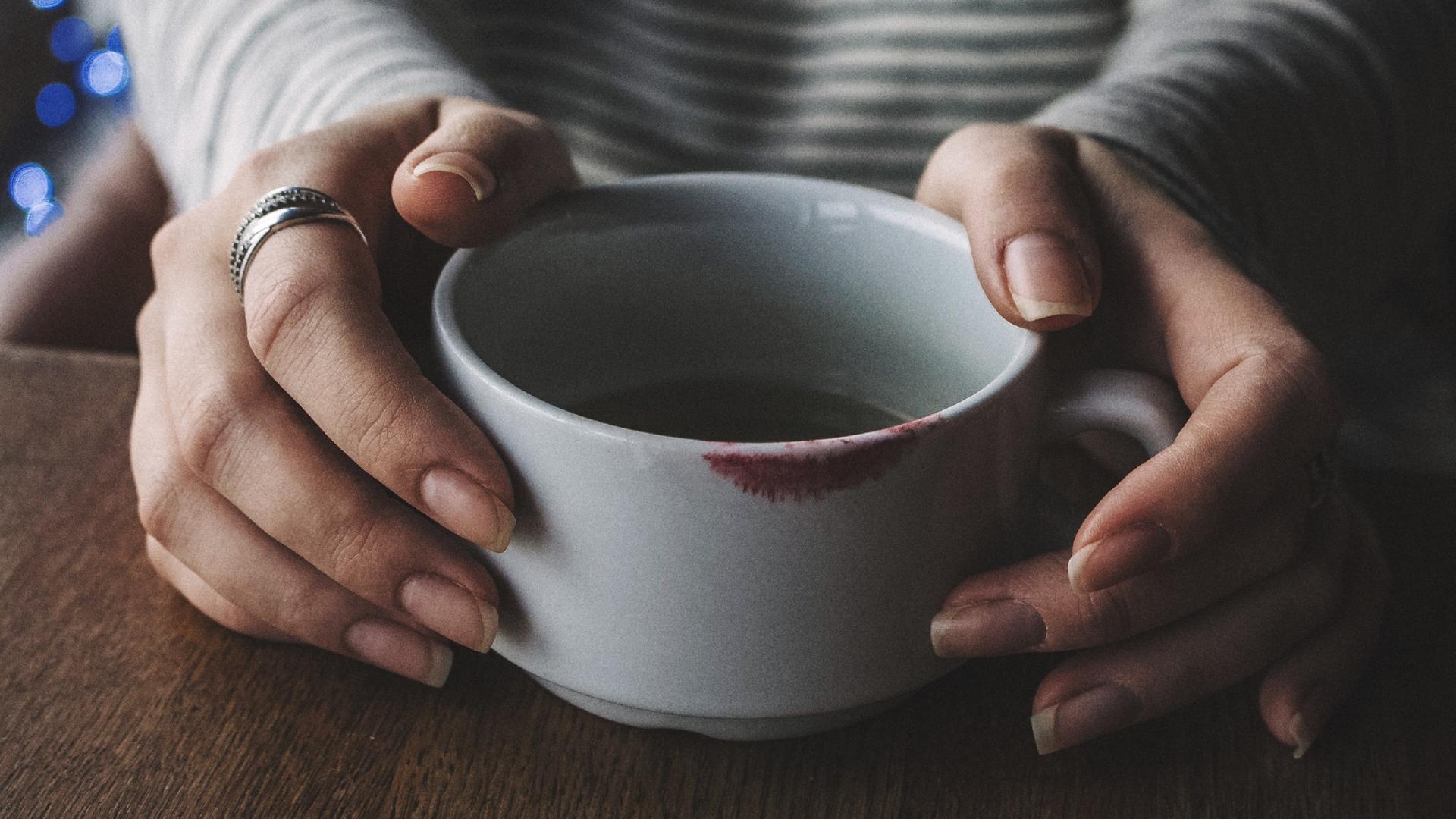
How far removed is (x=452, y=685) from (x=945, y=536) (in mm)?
213

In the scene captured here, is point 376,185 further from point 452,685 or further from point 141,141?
point 141,141

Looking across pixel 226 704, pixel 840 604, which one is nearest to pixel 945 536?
pixel 840 604

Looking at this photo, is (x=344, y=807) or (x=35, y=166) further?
(x=35, y=166)

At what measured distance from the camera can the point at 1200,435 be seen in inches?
16.6

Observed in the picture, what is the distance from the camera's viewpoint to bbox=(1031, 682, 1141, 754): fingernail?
0.43 meters

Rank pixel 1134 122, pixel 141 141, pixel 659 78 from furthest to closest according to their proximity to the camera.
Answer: pixel 141 141, pixel 659 78, pixel 1134 122

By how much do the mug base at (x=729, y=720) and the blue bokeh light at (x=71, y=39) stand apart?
6.61 feet

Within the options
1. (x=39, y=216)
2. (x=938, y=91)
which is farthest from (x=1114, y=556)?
(x=39, y=216)

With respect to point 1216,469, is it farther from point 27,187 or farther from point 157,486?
point 27,187

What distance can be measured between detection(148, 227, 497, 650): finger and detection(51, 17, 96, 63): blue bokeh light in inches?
73.2

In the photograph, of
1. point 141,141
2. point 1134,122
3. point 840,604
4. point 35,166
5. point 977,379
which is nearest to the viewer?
point 840,604

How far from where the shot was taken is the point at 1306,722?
0.44 metres

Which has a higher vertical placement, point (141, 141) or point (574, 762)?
point (574, 762)

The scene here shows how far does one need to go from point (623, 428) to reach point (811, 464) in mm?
83
